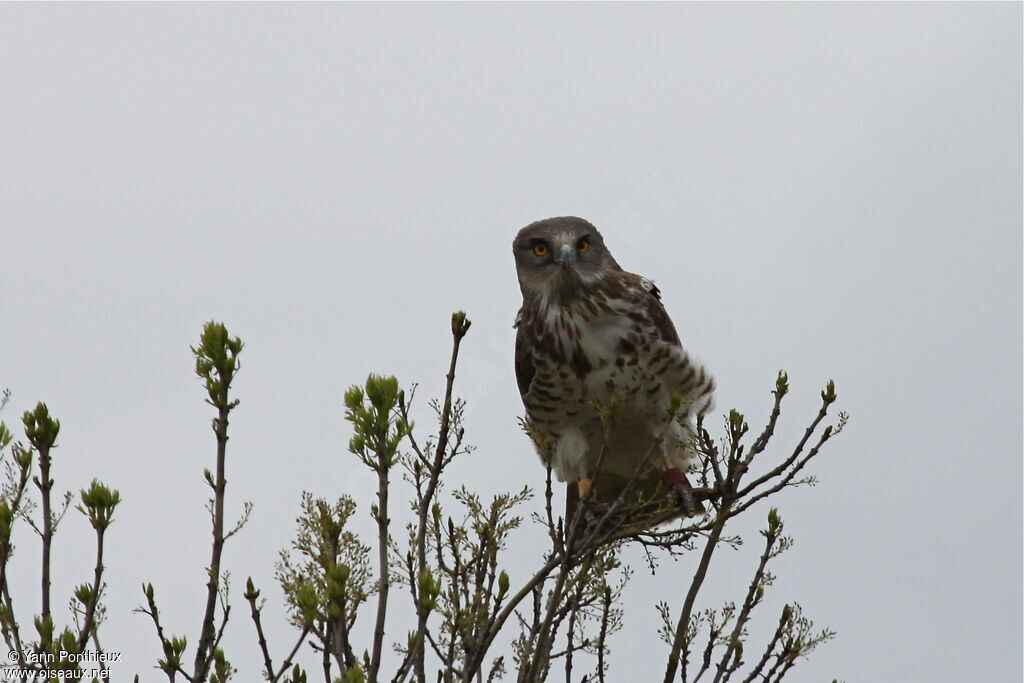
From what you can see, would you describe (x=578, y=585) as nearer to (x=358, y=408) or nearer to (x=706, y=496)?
(x=706, y=496)

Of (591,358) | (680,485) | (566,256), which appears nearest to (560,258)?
(566,256)

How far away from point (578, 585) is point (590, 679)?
2.62 feet

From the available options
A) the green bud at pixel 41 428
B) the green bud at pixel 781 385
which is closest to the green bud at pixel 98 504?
the green bud at pixel 41 428

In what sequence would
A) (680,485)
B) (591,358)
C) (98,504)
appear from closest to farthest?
1. (98,504)
2. (680,485)
3. (591,358)

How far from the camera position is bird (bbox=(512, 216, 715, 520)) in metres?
5.09

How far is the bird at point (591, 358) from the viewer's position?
509 centimetres

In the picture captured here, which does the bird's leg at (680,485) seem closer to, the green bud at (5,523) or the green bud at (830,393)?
the green bud at (830,393)

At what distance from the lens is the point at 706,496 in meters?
3.67

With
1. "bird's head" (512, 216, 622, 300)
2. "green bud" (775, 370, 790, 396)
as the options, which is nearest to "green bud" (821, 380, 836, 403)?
"green bud" (775, 370, 790, 396)

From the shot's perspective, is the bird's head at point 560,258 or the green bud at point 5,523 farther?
the bird's head at point 560,258

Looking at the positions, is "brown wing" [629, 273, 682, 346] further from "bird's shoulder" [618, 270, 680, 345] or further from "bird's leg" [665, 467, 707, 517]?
"bird's leg" [665, 467, 707, 517]

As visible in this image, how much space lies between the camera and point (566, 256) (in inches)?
203

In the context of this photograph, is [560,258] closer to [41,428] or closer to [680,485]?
[680,485]

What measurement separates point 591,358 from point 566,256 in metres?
0.51
